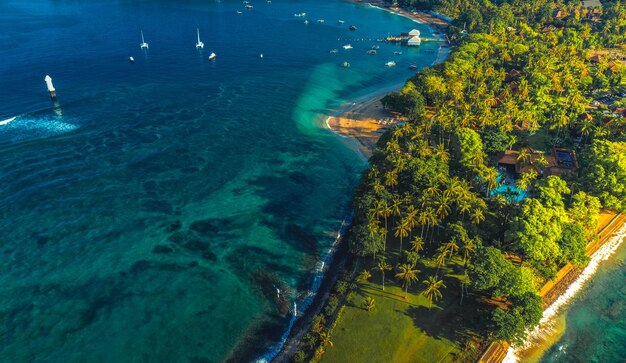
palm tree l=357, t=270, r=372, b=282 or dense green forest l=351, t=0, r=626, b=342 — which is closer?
dense green forest l=351, t=0, r=626, b=342

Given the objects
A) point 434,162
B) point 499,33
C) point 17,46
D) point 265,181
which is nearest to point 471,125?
point 434,162

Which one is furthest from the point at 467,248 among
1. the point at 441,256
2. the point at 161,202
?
the point at 161,202

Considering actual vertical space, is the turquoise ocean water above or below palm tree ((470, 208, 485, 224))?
below


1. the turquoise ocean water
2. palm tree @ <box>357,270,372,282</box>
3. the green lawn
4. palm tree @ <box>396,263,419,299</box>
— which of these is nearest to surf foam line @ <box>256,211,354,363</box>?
palm tree @ <box>357,270,372,282</box>

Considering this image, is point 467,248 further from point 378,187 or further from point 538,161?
point 538,161

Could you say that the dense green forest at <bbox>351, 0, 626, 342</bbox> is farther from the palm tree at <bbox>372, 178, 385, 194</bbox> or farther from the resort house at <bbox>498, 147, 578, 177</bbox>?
the resort house at <bbox>498, 147, 578, 177</bbox>

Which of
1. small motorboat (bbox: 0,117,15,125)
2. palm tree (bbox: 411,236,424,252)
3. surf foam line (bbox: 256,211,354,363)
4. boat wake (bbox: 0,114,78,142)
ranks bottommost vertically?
surf foam line (bbox: 256,211,354,363)

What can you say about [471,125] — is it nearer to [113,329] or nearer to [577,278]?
[577,278]
